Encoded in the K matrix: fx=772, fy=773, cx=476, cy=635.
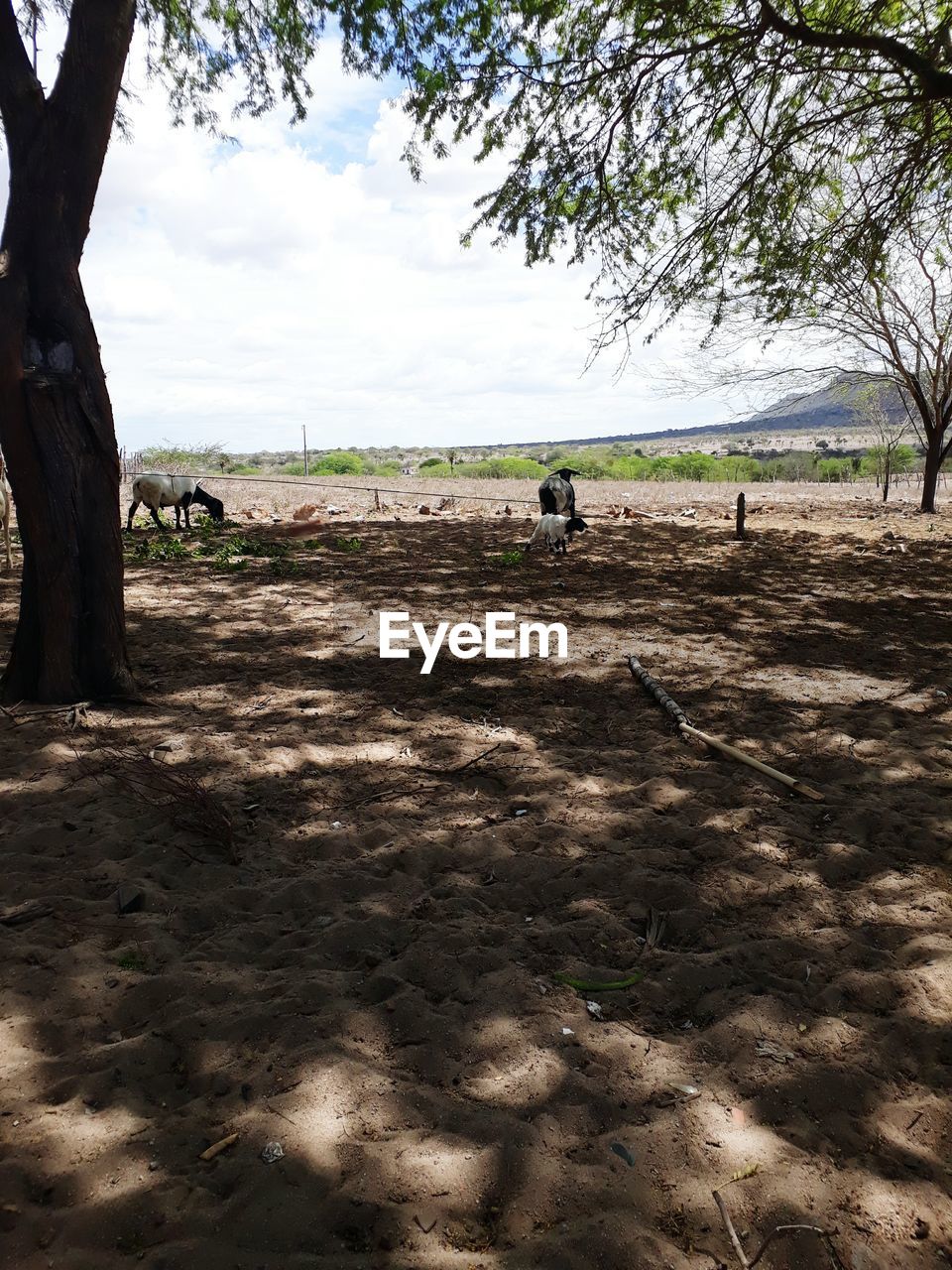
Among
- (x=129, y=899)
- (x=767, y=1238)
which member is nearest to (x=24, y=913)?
(x=129, y=899)

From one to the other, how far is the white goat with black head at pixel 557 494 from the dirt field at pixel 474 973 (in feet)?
25.3

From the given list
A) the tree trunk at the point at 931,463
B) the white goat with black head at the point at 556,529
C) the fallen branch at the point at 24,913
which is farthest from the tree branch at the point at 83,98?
the tree trunk at the point at 931,463

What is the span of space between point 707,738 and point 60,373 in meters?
4.76

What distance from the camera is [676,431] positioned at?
15925 cm

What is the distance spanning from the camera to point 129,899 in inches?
126

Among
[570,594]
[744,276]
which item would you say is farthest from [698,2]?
[570,594]

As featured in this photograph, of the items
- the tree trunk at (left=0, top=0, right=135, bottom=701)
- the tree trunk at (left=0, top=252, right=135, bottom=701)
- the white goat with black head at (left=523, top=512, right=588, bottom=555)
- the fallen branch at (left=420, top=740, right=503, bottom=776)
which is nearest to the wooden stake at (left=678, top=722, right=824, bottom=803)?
the fallen branch at (left=420, top=740, right=503, bottom=776)

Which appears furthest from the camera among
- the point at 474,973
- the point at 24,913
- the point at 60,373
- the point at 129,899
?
the point at 60,373

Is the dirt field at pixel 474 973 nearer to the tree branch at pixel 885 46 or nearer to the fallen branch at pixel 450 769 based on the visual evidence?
the fallen branch at pixel 450 769

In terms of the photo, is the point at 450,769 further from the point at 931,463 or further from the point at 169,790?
the point at 931,463

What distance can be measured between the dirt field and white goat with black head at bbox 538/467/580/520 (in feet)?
25.3

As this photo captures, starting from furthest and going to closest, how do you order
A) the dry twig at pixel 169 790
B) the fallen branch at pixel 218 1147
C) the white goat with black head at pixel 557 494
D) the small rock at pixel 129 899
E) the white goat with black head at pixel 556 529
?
1. the white goat with black head at pixel 557 494
2. the white goat with black head at pixel 556 529
3. the dry twig at pixel 169 790
4. the small rock at pixel 129 899
5. the fallen branch at pixel 218 1147

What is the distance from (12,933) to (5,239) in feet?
14.4

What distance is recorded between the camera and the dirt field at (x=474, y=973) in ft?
6.44
